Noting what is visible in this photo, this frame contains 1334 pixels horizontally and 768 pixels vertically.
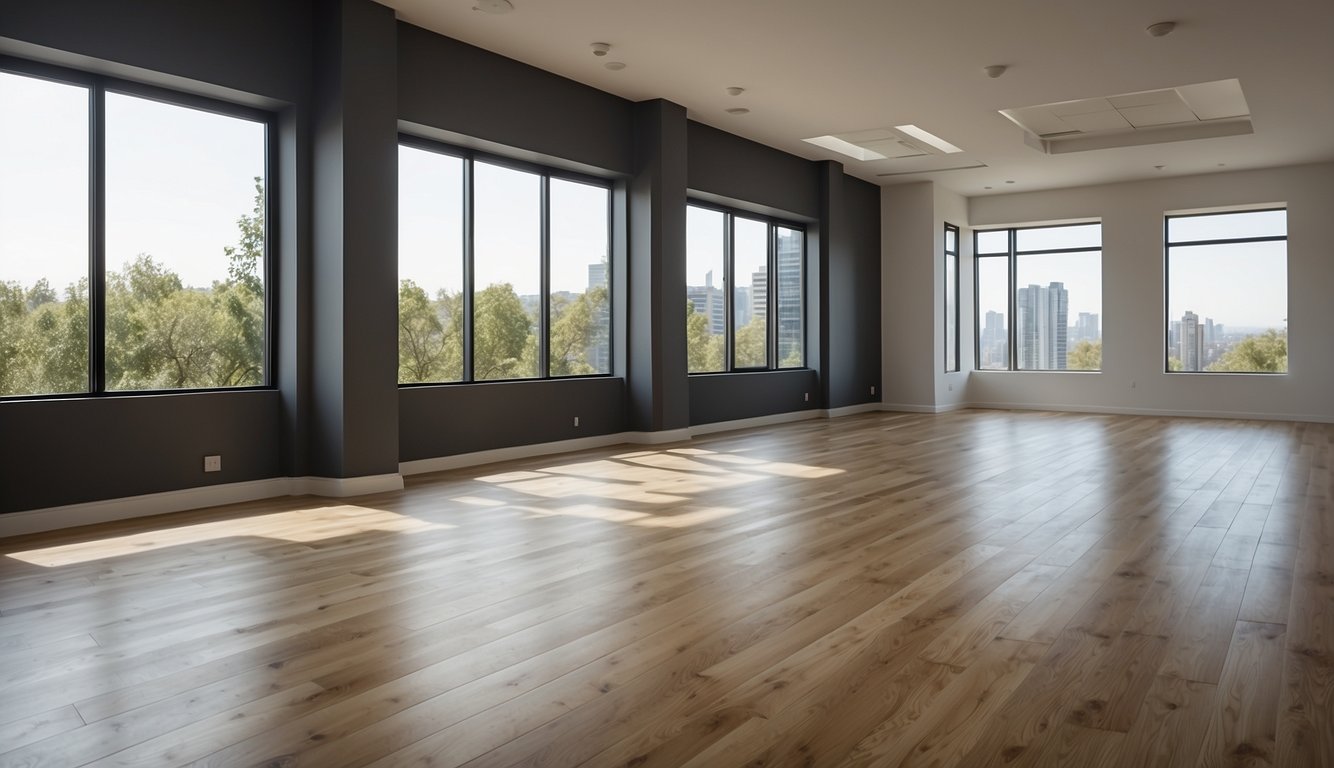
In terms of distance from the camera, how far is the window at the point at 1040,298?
41.9ft

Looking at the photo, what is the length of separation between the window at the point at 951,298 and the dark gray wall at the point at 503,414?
6186 millimetres

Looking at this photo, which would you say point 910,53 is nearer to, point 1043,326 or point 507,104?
point 507,104

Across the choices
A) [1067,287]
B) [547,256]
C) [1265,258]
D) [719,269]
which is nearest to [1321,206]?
[1265,258]

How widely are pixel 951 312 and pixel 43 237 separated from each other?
11.0 meters

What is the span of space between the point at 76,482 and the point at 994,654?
4.51m

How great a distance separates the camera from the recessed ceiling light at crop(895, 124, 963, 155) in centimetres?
970

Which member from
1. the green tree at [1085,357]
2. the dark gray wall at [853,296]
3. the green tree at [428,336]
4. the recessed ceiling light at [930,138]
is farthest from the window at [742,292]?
the green tree at [1085,357]

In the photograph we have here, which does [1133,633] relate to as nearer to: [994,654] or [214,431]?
[994,654]

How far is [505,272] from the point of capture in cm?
753

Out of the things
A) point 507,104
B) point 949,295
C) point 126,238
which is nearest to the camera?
point 126,238

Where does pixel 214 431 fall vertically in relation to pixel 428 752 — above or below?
above

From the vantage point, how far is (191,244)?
17.9ft

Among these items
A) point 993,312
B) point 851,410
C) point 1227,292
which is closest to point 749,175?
point 851,410

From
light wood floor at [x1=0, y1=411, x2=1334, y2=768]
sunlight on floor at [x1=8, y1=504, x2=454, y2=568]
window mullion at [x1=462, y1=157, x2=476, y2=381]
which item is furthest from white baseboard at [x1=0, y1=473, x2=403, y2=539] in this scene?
window mullion at [x1=462, y1=157, x2=476, y2=381]
